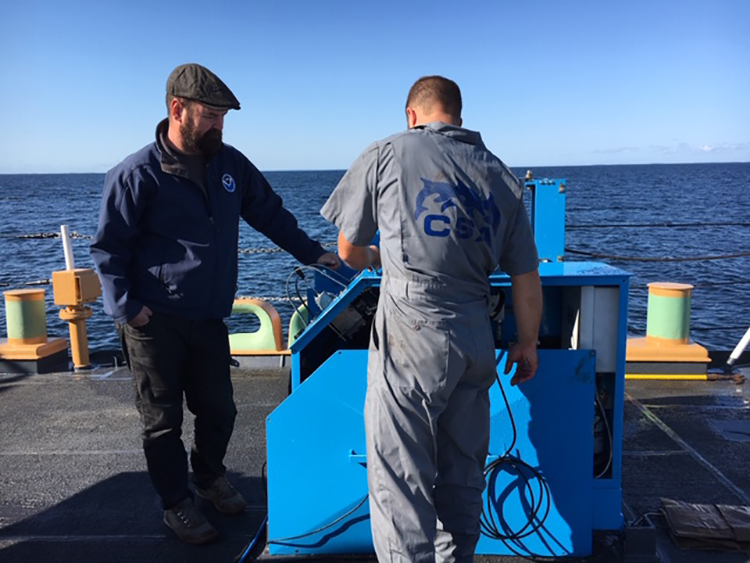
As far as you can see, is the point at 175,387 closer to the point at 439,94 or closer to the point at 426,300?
the point at 426,300

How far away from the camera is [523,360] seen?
2.66 m

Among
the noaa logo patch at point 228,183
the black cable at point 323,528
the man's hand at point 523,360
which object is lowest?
the black cable at point 323,528

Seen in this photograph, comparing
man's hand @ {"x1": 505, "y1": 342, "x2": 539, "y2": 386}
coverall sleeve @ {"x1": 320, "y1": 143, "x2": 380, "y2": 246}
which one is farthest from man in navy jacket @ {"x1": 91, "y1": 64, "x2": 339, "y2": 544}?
man's hand @ {"x1": 505, "y1": 342, "x2": 539, "y2": 386}

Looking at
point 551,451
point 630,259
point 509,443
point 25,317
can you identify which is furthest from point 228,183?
point 630,259

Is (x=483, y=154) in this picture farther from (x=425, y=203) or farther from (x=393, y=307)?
(x=393, y=307)

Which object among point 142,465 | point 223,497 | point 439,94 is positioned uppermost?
point 439,94

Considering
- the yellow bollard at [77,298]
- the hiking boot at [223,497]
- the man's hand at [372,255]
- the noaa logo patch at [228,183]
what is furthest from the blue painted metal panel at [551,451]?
the yellow bollard at [77,298]

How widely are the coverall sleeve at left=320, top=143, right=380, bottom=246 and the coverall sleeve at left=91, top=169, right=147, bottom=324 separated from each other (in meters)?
0.96

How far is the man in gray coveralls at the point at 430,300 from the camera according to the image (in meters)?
2.31

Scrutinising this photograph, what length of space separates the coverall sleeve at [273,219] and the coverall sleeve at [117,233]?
1.89 ft

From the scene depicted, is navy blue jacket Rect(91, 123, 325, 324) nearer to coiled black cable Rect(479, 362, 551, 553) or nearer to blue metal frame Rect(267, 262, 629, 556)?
blue metal frame Rect(267, 262, 629, 556)

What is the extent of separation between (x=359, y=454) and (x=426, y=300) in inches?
37.5

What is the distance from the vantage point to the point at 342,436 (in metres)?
2.92

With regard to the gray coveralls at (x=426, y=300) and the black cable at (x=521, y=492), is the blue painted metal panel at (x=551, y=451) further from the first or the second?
the gray coveralls at (x=426, y=300)
